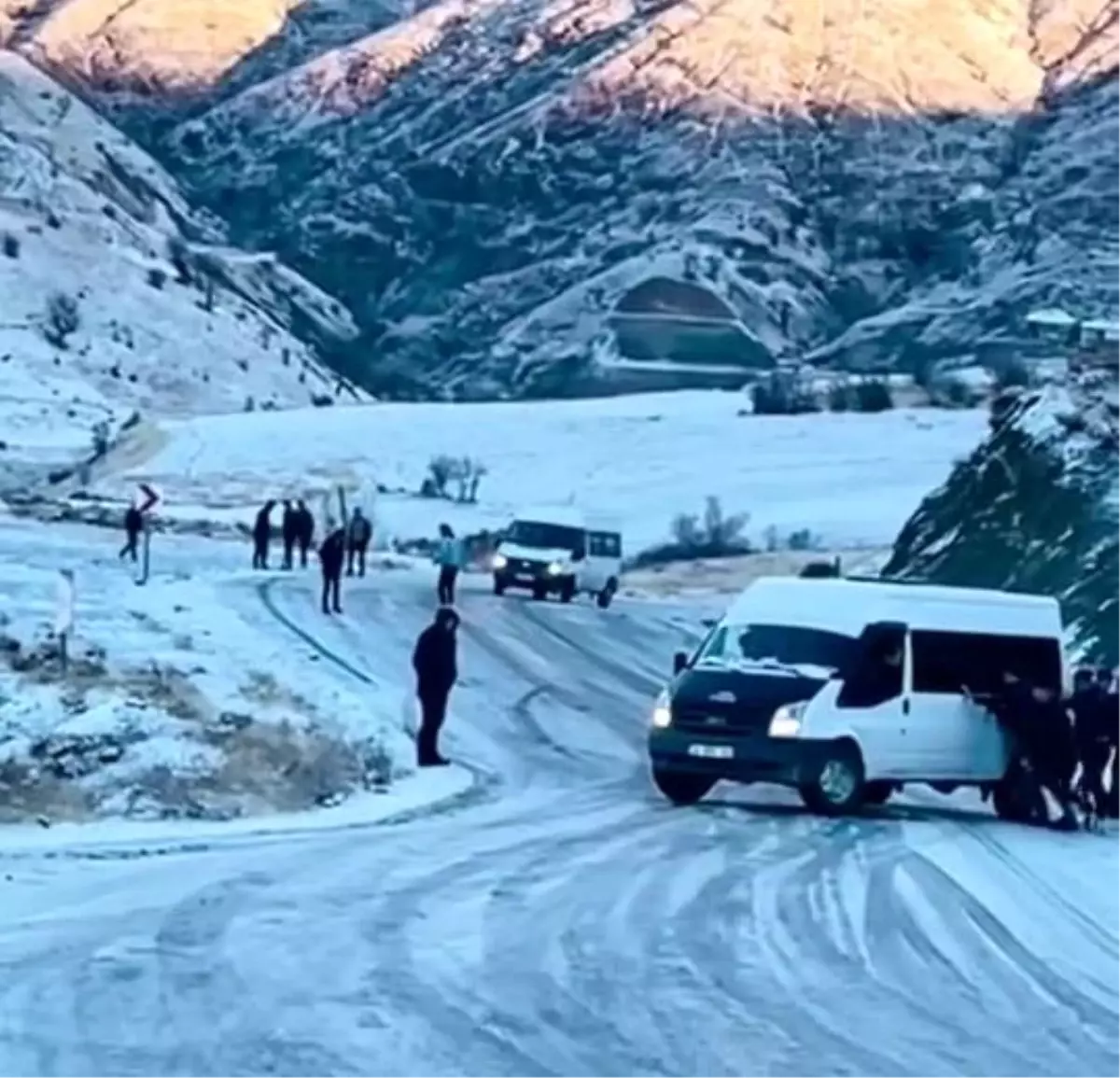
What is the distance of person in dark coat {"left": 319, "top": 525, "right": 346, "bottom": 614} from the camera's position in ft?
143

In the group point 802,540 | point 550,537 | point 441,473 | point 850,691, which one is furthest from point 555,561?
point 441,473

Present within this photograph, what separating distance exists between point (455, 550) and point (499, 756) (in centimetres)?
1740

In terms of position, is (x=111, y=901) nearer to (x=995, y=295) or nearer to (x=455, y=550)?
(x=455, y=550)

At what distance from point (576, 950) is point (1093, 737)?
11.6m

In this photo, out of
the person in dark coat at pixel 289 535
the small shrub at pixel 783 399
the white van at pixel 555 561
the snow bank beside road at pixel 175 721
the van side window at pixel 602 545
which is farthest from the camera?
the small shrub at pixel 783 399

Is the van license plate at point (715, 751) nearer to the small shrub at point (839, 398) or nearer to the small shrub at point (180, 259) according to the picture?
the small shrub at point (839, 398)

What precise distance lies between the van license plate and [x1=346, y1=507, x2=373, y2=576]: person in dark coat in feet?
95.4

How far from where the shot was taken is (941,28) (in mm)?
192500

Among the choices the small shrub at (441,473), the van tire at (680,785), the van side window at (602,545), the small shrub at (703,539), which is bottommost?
the van tire at (680,785)

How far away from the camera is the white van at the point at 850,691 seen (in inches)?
969

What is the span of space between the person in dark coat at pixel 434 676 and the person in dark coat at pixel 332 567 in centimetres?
1621

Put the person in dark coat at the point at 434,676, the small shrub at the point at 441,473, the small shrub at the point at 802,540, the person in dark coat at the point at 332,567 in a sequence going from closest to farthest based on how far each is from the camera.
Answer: the person in dark coat at the point at 434,676
the person in dark coat at the point at 332,567
the small shrub at the point at 802,540
the small shrub at the point at 441,473

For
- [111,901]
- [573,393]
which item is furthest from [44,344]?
[111,901]

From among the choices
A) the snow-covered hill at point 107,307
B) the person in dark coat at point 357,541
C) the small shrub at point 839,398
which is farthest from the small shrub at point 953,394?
the person in dark coat at point 357,541
